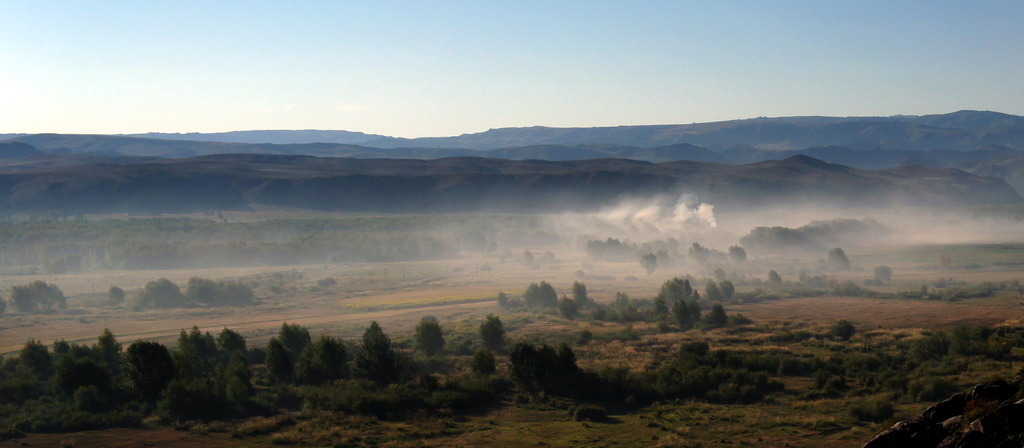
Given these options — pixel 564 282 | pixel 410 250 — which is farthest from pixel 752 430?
pixel 410 250

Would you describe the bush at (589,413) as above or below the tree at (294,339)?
below

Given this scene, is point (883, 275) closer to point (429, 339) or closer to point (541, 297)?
point (541, 297)

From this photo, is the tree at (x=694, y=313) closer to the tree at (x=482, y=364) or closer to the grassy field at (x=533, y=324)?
the grassy field at (x=533, y=324)

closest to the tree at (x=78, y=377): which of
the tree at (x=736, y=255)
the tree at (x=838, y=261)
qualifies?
the tree at (x=736, y=255)

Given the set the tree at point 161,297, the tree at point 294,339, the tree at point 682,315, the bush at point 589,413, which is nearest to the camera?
the bush at point 589,413

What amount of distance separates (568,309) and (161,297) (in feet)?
169

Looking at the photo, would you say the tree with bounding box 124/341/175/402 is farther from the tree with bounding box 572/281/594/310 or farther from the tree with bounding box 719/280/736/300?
the tree with bounding box 719/280/736/300

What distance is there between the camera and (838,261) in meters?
126

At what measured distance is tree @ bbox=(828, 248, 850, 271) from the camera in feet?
406

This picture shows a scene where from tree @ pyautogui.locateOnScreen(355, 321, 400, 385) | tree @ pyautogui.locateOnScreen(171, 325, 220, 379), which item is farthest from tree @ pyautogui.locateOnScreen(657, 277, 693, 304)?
tree @ pyautogui.locateOnScreen(171, 325, 220, 379)

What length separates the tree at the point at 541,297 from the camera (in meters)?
91.1

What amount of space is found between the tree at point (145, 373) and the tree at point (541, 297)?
5170 cm

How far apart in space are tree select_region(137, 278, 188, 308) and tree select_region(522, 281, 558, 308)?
4259 centimetres

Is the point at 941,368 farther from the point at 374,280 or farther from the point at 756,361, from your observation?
the point at 374,280
